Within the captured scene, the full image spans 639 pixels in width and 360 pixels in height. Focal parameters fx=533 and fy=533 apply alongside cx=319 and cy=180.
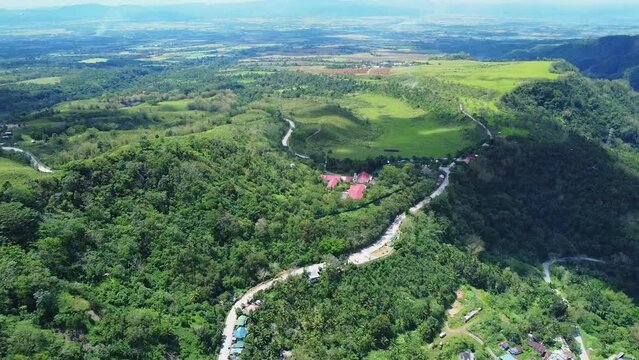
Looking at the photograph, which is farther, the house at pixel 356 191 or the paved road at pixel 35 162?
the house at pixel 356 191

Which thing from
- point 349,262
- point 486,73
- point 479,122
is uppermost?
point 486,73

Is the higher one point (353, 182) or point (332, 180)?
point (332, 180)

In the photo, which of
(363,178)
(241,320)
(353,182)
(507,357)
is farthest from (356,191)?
(507,357)

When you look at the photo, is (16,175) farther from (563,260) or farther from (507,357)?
(563,260)

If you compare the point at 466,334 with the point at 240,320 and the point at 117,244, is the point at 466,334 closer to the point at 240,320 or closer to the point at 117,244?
the point at 240,320

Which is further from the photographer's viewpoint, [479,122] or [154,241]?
Result: [479,122]

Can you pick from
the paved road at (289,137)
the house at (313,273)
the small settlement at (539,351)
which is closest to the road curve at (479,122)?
the paved road at (289,137)

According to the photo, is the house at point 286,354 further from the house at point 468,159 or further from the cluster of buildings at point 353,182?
the house at point 468,159
